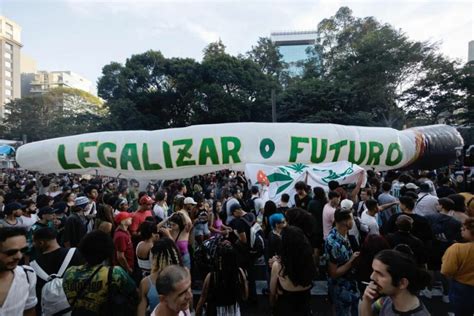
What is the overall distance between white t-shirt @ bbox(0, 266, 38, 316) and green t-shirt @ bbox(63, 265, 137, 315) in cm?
26

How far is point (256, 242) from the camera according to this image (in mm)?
5059

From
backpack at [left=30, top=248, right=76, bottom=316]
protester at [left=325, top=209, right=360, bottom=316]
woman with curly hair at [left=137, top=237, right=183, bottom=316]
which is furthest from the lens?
protester at [left=325, top=209, right=360, bottom=316]

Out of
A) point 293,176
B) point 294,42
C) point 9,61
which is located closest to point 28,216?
point 293,176

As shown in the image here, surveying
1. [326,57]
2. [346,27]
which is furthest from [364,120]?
[346,27]

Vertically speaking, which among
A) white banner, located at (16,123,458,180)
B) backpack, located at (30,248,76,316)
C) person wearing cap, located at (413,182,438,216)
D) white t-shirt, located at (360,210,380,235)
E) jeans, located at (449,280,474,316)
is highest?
white banner, located at (16,123,458,180)

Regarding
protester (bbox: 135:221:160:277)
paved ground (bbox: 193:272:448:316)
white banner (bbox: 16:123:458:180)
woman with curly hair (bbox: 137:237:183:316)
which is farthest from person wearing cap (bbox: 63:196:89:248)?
white banner (bbox: 16:123:458:180)

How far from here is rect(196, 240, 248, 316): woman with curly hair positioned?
10.3 ft

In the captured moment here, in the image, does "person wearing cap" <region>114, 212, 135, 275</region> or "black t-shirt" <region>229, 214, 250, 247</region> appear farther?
"black t-shirt" <region>229, 214, 250, 247</region>

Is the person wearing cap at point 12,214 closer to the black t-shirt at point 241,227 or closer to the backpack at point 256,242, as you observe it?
the black t-shirt at point 241,227

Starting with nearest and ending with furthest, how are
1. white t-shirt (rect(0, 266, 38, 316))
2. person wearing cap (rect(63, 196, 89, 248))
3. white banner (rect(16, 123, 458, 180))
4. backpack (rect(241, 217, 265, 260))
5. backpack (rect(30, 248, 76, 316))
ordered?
1. white t-shirt (rect(0, 266, 38, 316))
2. backpack (rect(30, 248, 76, 316))
3. person wearing cap (rect(63, 196, 89, 248))
4. backpack (rect(241, 217, 265, 260))
5. white banner (rect(16, 123, 458, 180))

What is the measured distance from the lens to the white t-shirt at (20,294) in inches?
97.7

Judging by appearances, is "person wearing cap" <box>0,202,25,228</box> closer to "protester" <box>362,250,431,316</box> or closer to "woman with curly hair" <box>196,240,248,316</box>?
"woman with curly hair" <box>196,240,248,316</box>

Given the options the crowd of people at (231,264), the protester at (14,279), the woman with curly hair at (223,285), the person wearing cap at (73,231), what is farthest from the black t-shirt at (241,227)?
the protester at (14,279)

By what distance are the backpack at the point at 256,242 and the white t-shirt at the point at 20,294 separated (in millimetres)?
2833
